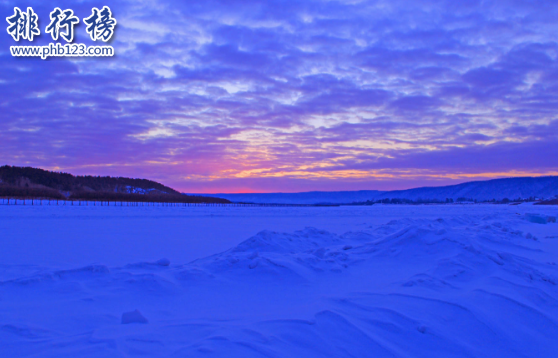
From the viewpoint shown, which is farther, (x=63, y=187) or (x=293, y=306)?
(x=63, y=187)

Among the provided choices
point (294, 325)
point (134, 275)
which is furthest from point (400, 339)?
point (134, 275)

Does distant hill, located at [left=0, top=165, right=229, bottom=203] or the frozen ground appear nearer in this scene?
the frozen ground

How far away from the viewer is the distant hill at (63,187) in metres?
64.8

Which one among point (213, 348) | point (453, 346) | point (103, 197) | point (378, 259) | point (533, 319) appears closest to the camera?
point (213, 348)

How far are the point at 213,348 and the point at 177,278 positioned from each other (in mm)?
2548

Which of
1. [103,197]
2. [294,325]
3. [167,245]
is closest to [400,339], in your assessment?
[294,325]

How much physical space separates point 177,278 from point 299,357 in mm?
2862

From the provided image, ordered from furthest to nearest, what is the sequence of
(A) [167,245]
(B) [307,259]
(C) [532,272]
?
1. (A) [167,245]
2. (B) [307,259]
3. (C) [532,272]

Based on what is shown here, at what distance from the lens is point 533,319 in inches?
163

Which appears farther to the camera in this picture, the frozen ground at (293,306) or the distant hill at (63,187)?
the distant hill at (63,187)

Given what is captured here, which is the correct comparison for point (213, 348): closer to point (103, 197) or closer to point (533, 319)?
point (533, 319)

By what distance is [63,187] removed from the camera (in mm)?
93125

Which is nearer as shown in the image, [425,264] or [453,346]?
[453,346]

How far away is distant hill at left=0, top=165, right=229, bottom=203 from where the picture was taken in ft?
212
